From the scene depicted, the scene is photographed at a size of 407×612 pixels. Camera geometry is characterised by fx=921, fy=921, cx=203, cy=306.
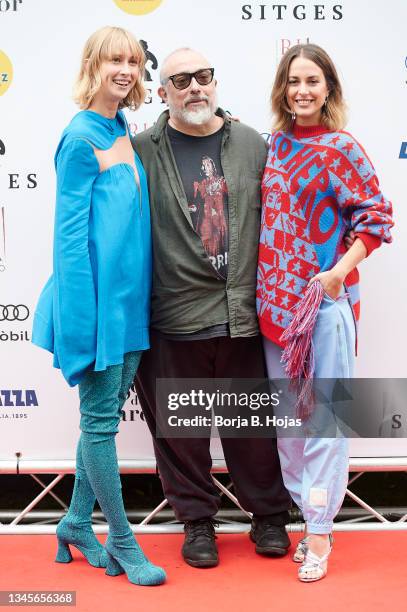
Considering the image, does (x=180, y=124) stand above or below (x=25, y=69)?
below

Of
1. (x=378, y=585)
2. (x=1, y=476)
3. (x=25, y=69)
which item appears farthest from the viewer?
(x=1, y=476)

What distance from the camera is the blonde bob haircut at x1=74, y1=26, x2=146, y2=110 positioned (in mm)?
2961

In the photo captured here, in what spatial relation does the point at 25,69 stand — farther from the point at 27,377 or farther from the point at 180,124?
the point at 27,377

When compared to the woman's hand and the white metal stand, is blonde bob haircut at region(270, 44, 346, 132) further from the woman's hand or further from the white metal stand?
the white metal stand

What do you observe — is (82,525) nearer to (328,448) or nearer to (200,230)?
(328,448)

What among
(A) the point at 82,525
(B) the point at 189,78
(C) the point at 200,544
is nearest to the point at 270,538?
(C) the point at 200,544

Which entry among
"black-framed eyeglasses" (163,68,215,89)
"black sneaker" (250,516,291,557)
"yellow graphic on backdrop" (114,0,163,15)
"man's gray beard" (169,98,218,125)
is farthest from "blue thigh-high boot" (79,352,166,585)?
"yellow graphic on backdrop" (114,0,163,15)

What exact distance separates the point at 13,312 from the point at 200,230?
0.94 m

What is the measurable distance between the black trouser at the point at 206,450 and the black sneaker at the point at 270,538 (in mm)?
30

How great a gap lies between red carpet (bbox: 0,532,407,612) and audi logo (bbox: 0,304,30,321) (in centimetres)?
86

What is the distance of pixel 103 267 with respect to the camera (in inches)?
115

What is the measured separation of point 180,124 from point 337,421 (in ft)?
3.80

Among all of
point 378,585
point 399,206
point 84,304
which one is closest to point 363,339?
point 399,206

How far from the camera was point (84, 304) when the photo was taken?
292cm
